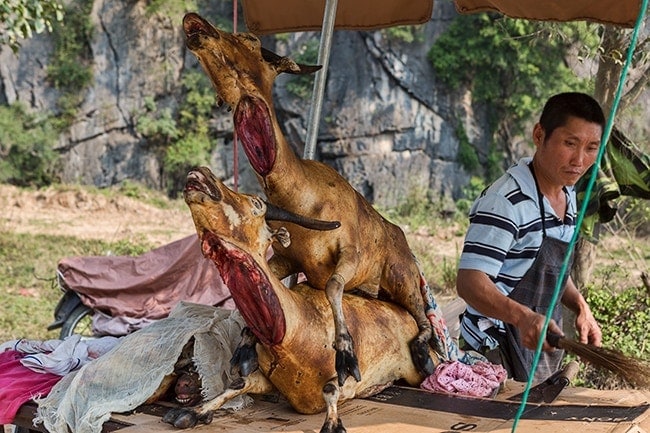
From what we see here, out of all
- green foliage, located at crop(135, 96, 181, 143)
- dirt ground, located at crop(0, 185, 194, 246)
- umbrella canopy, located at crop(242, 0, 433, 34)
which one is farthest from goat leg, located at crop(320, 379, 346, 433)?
green foliage, located at crop(135, 96, 181, 143)

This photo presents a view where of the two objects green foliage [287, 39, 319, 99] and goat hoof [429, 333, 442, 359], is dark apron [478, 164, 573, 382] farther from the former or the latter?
green foliage [287, 39, 319, 99]

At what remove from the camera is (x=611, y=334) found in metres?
5.74

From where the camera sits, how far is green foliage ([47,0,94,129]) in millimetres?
17594

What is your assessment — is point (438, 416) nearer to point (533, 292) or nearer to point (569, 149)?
point (533, 292)

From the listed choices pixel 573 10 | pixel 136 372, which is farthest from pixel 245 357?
pixel 573 10

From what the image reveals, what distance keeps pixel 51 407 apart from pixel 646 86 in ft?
16.2

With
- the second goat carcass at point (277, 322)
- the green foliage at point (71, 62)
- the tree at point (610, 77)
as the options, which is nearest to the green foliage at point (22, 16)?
the tree at point (610, 77)

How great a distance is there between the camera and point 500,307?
8.55ft

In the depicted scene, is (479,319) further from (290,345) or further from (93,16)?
(93,16)

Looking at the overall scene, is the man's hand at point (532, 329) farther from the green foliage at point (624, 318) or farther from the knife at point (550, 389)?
the green foliage at point (624, 318)

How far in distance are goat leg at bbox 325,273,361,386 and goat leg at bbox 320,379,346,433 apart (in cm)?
3

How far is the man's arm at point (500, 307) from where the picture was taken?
233 centimetres

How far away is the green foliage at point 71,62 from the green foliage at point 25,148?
590mm

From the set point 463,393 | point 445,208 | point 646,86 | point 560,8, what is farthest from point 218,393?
point 445,208
